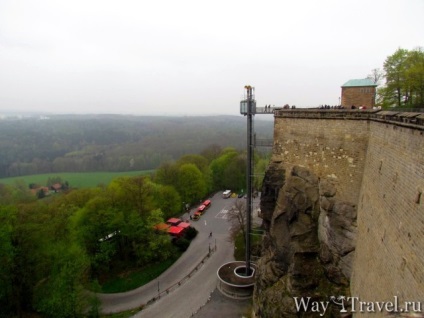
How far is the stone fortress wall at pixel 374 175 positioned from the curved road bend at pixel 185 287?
1576 cm

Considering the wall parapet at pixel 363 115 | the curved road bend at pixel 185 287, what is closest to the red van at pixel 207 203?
the curved road bend at pixel 185 287

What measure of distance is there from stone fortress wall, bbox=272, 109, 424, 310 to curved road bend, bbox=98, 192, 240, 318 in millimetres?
15758

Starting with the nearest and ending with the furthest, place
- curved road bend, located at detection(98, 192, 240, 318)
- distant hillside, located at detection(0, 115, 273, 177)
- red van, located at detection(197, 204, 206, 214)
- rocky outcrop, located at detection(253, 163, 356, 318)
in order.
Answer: rocky outcrop, located at detection(253, 163, 356, 318), curved road bend, located at detection(98, 192, 240, 318), red van, located at detection(197, 204, 206, 214), distant hillside, located at detection(0, 115, 273, 177)

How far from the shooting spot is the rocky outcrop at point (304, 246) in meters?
15.7

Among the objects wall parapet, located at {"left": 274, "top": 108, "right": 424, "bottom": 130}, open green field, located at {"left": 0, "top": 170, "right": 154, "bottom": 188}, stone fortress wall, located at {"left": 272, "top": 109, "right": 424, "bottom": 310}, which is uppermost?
wall parapet, located at {"left": 274, "top": 108, "right": 424, "bottom": 130}

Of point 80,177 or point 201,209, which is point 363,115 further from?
point 80,177

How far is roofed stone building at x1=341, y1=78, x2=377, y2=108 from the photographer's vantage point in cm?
2081

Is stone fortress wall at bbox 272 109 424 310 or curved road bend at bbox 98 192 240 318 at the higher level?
stone fortress wall at bbox 272 109 424 310

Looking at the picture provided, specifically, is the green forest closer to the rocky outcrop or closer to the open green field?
the rocky outcrop

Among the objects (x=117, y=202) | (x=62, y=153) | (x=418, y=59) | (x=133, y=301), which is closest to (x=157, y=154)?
(x=62, y=153)

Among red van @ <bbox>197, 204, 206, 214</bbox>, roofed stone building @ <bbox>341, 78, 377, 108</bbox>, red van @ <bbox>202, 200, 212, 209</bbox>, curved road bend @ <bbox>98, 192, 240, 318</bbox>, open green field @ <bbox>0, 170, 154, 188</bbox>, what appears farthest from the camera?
open green field @ <bbox>0, 170, 154, 188</bbox>

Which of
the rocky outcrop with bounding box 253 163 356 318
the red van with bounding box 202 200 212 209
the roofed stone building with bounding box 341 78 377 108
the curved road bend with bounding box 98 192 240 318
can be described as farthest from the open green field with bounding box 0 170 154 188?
the roofed stone building with bounding box 341 78 377 108

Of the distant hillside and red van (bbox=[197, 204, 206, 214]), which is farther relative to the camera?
the distant hillside

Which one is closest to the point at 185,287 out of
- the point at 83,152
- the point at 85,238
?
the point at 85,238
